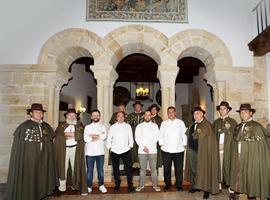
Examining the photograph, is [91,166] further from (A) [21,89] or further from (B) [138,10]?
(B) [138,10]

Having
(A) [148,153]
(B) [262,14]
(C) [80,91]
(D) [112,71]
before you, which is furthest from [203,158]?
(C) [80,91]

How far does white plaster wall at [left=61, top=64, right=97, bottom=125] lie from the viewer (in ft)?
22.8

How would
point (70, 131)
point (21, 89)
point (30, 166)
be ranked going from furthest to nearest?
point (21, 89), point (70, 131), point (30, 166)

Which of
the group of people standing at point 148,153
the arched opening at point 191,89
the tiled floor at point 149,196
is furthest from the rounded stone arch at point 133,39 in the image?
the tiled floor at point 149,196

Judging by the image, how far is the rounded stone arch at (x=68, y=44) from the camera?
4492mm

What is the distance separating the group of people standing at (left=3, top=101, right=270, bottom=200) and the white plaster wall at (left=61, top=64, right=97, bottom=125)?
9.56 feet

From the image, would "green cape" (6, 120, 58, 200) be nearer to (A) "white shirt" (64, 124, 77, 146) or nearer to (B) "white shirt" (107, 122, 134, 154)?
(A) "white shirt" (64, 124, 77, 146)

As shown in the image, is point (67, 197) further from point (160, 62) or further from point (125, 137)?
point (160, 62)

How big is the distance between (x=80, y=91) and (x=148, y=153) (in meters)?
4.61

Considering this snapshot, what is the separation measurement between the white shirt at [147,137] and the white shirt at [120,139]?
5.7 inches

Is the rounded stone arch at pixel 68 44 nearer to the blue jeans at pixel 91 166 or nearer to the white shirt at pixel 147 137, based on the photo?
the white shirt at pixel 147 137

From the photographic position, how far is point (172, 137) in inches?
149

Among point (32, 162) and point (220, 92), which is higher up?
point (220, 92)

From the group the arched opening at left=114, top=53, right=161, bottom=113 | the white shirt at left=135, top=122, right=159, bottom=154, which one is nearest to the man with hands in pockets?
the white shirt at left=135, top=122, right=159, bottom=154
